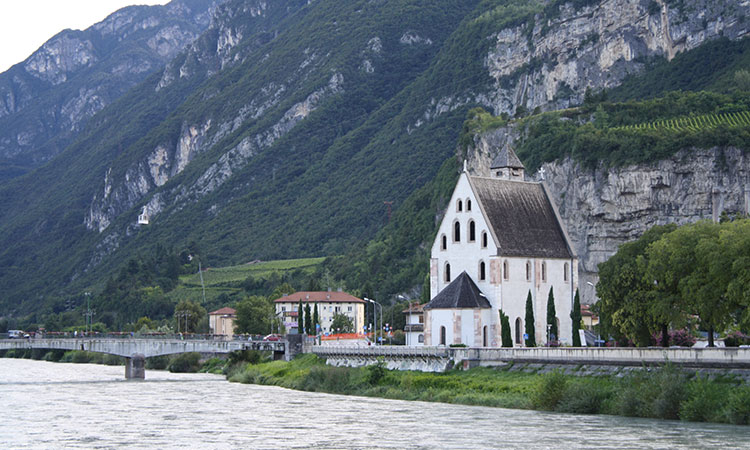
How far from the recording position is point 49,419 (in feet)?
230

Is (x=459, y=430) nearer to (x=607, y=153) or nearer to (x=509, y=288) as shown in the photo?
(x=509, y=288)

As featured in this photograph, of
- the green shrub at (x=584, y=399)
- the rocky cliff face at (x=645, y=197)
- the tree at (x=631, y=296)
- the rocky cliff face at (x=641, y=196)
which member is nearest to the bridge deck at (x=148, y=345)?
the tree at (x=631, y=296)

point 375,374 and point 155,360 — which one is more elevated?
point 155,360

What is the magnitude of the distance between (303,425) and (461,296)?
33.1 metres

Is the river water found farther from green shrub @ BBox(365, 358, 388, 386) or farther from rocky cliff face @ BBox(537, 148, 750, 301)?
rocky cliff face @ BBox(537, 148, 750, 301)

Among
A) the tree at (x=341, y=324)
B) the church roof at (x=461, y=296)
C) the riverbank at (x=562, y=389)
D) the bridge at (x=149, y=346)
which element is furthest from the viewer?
the tree at (x=341, y=324)

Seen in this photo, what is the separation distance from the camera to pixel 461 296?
94.6 m

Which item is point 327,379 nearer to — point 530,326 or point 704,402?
point 530,326

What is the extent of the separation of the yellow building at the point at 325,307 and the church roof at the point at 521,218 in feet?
218

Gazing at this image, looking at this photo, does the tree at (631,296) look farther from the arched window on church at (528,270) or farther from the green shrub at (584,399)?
the arched window on church at (528,270)

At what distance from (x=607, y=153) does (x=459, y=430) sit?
95.9 meters

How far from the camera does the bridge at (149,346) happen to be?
110 m

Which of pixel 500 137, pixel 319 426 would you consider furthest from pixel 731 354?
pixel 500 137

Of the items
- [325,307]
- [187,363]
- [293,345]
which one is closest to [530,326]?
[293,345]
